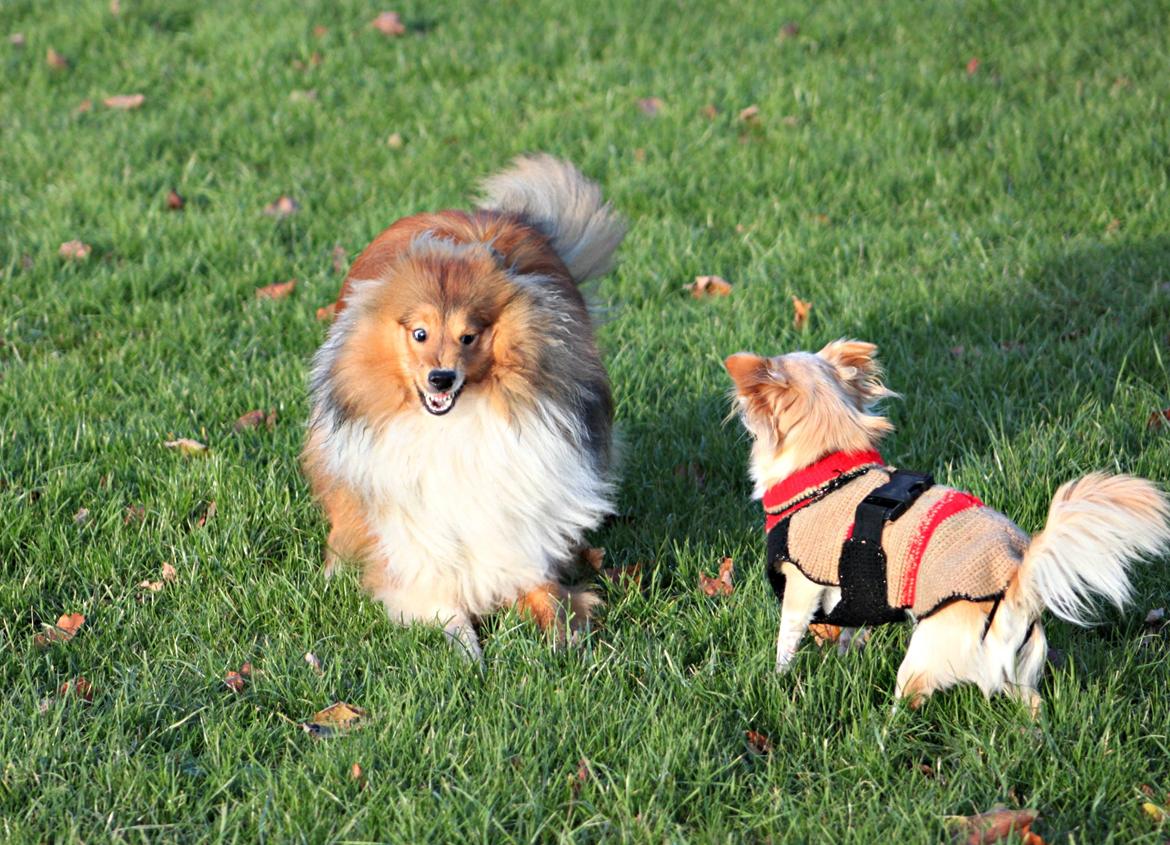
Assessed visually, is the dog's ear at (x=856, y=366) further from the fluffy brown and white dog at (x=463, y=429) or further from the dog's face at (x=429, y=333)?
the dog's face at (x=429, y=333)

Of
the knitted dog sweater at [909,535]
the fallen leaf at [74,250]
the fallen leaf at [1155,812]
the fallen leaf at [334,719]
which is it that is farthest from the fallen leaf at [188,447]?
the fallen leaf at [1155,812]

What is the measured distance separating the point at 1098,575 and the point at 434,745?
169cm

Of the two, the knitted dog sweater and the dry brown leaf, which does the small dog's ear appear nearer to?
the knitted dog sweater

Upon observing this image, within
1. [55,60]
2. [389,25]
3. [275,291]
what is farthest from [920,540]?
[55,60]

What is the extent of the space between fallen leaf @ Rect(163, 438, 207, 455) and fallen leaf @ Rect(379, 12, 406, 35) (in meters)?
5.14

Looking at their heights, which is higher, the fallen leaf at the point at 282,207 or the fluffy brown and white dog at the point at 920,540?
the fluffy brown and white dog at the point at 920,540

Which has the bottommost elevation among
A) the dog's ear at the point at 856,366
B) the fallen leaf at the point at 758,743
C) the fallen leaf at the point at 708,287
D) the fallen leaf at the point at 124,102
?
the fallen leaf at the point at 758,743

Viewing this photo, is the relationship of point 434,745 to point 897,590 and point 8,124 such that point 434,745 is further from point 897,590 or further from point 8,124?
point 8,124

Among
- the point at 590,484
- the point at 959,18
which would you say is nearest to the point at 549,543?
the point at 590,484

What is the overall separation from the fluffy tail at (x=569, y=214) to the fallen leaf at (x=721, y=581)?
4.02 ft

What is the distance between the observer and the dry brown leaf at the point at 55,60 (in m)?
8.54

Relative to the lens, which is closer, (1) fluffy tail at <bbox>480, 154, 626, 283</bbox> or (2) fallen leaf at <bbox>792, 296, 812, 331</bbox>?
(1) fluffy tail at <bbox>480, 154, 626, 283</bbox>

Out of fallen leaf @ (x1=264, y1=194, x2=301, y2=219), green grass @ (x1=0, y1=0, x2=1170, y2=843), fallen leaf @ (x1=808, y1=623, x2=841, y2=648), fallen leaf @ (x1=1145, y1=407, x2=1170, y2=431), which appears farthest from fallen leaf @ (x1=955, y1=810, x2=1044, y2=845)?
fallen leaf @ (x1=264, y1=194, x2=301, y2=219)

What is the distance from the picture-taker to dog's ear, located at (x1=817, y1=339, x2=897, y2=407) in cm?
355
